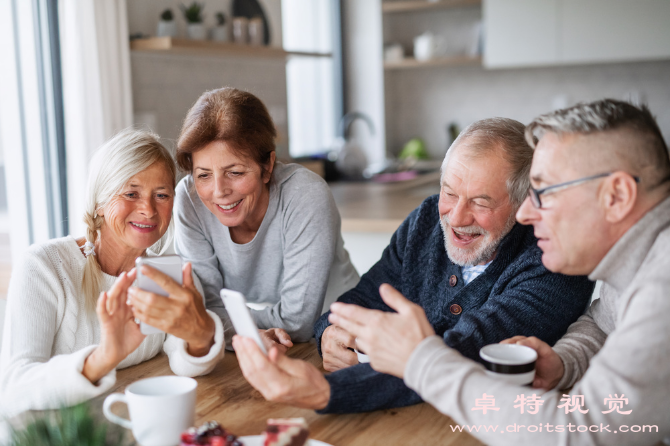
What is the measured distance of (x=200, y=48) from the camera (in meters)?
3.03

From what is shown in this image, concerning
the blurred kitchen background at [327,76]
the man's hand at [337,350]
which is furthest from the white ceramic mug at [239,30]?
the man's hand at [337,350]

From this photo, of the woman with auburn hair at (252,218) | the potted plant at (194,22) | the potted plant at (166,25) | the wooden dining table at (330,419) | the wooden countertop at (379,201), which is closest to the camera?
the wooden dining table at (330,419)

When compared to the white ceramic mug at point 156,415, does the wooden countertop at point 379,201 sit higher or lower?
higher

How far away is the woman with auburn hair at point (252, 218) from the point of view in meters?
1.65

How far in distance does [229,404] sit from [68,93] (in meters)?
1.93

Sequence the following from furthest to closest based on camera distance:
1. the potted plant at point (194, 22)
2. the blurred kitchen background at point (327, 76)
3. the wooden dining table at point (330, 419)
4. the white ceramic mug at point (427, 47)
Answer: the white ceramic mug at point (427, 47) < the potted plant at point (194, 22) < the blurred kitchen background at point (327, 76) < the wooden dining table at point (330, 419)

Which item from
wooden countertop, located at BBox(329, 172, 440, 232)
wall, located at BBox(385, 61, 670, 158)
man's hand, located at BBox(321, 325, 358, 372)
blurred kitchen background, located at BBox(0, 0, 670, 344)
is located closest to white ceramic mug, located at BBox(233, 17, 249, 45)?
blurred kitchen background, located at BBox(0, 0, 670, 344)

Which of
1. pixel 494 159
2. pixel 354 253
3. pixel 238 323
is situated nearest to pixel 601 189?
pixel 494 159

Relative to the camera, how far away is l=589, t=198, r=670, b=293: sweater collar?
1014mm

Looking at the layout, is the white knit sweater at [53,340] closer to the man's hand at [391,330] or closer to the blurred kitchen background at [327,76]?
the man's hand at [391,330]

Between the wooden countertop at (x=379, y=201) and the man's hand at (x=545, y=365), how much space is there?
1.54 m

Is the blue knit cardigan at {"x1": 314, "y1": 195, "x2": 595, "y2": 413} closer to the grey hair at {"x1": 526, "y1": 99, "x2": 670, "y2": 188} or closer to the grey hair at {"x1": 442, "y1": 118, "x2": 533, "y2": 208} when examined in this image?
the grey hair at {"x1": 442, "y1": 118, "x2": 533, "y2": 208}

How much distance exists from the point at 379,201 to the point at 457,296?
1.84 m

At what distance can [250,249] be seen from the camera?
1.85 meters
